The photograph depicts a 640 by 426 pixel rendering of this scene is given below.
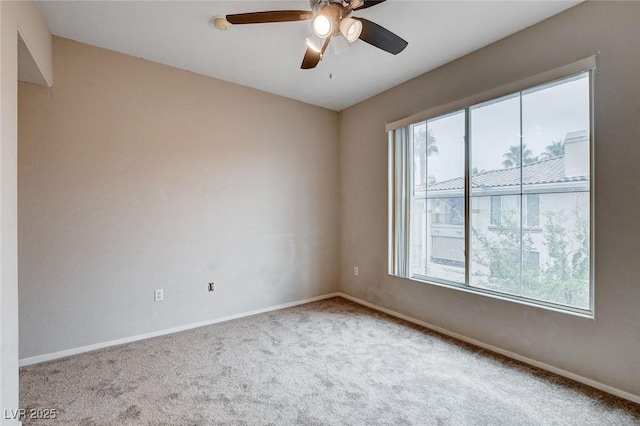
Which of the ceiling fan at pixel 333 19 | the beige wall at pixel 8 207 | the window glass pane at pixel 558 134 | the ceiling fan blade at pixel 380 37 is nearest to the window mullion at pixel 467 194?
the window glass pane at pixel 558 134

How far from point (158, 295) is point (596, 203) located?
3.85 metres

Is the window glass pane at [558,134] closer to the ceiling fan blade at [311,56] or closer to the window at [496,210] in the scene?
the window at [496,210]

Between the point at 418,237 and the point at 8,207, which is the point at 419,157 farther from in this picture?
the point at 8,207

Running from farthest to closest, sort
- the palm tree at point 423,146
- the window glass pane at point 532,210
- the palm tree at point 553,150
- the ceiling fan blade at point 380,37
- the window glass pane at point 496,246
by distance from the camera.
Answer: the palm tree at point 423,146 < the window glass pane at point 496,246 < the window glass pane at point 532,210 < the palm tree at point 553,150 < the ceiling fan blade at point 380,37

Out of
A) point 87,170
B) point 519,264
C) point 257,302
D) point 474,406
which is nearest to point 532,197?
point 519,264

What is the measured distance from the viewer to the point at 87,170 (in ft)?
9.11

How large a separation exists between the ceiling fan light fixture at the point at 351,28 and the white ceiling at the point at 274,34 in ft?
2.06

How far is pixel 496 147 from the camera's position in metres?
2.81

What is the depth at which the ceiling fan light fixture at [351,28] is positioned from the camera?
177cm

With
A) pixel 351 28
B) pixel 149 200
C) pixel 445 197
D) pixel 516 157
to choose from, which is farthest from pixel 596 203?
pixel 149 200

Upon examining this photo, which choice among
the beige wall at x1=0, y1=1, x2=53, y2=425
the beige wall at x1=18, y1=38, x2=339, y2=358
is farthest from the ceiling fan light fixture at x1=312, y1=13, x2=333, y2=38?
the beige wall at x1=18, y1=38, x2=339, y2=358

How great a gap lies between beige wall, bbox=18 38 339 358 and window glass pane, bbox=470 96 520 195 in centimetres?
215

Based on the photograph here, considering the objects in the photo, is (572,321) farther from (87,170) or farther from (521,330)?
(87,170)

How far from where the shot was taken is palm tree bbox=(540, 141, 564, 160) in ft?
7.93
